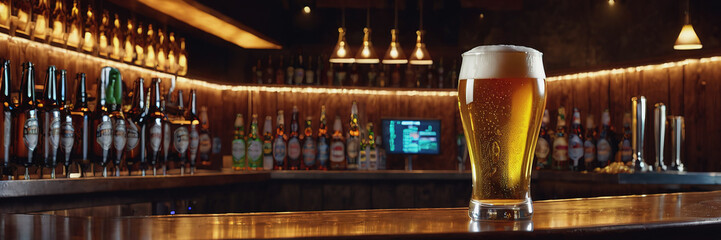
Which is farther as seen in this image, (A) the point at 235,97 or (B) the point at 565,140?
(A) the point at 235,97

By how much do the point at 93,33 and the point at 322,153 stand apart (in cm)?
169

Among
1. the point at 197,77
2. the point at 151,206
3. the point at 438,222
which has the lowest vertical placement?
the point at 151,206

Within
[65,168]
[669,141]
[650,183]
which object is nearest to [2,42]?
[65,168]

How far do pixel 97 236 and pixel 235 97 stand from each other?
6.34m

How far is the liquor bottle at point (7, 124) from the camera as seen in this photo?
263 centimetres

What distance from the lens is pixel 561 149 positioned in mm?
5207

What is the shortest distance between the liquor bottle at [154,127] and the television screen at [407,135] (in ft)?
12.6

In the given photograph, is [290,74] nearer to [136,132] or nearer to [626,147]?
[626,147]

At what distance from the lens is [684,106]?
221 inches

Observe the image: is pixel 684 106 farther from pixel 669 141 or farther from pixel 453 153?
pixel 453 153

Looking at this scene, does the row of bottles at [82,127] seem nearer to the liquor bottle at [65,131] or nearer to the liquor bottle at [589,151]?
the liquor bottle at [65,131]

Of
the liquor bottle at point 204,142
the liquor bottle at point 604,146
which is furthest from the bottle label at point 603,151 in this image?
the liquor bottle at point 204,142

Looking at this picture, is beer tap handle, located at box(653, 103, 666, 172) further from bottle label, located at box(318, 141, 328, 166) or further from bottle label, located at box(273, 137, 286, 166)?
bottle label, located at box(273, 137, 286, 166)

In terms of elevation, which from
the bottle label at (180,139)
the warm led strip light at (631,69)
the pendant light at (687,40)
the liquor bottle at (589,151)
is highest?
the pendant light at (687,40)
